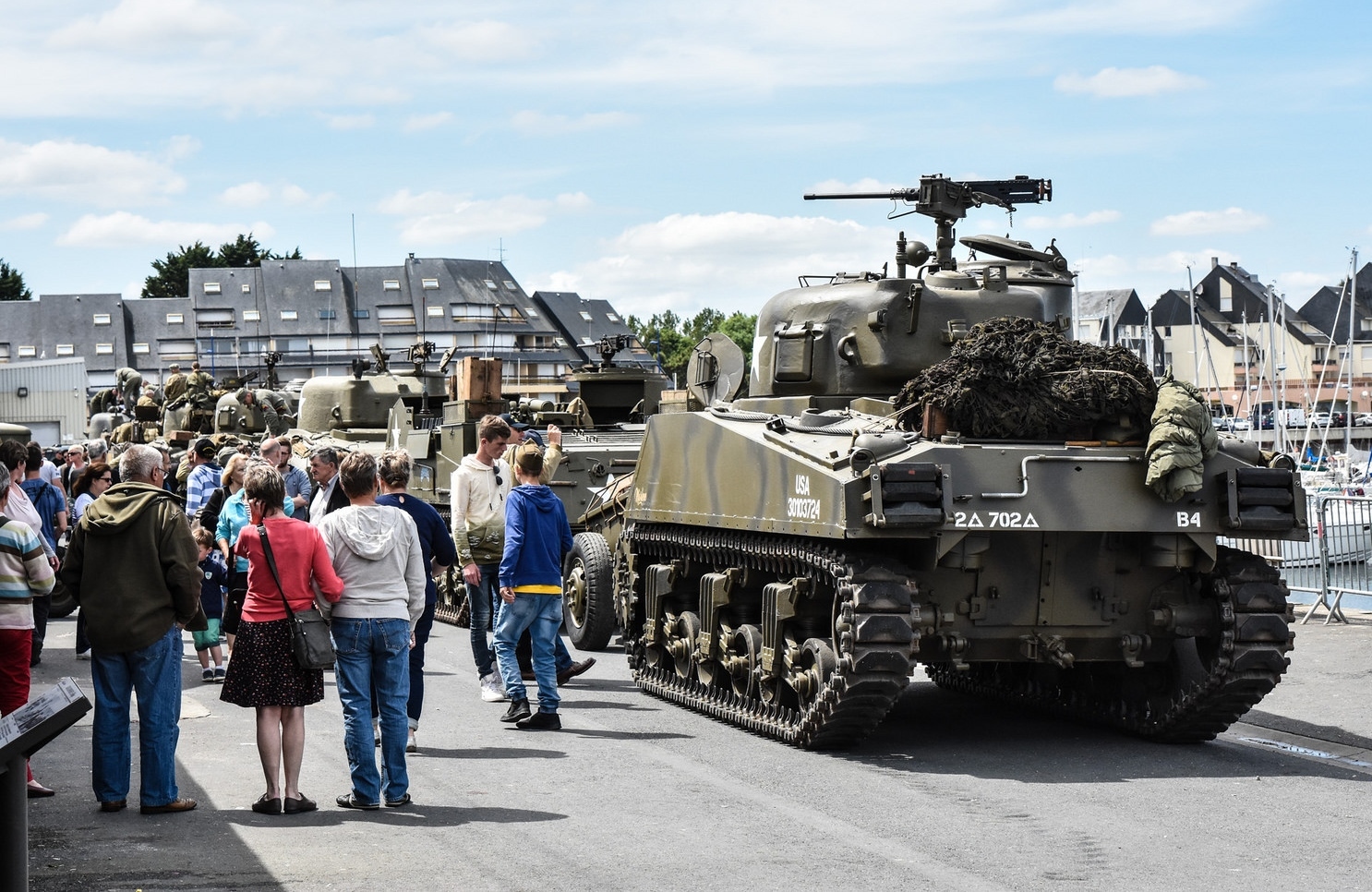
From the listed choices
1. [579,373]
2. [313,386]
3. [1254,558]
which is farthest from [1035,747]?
[313,386]

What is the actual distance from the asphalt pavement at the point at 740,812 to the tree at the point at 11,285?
87607mm

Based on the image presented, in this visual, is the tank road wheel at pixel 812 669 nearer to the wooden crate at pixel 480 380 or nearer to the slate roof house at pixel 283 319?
the wooden crate at pixel 480 380

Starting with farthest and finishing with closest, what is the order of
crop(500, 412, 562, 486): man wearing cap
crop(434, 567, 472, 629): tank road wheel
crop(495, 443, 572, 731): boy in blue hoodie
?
crop(434, 567, 472, 629): tank road wheel < crop(500, 412, 562, 486): man wearing cap < crop(495, 443, 572, 731): boy in blue hoodie

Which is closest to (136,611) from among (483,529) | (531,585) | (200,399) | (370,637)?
(370,637)

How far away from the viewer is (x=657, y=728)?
11.6 meters

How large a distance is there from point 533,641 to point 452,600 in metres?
8.19

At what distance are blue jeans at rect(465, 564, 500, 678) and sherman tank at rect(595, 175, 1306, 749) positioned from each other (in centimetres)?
141

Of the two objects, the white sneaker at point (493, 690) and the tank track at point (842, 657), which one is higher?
the tank track at point (842, 657)

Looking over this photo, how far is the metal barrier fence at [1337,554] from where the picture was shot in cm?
1709

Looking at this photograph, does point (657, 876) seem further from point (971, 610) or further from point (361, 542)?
point (971, 610)

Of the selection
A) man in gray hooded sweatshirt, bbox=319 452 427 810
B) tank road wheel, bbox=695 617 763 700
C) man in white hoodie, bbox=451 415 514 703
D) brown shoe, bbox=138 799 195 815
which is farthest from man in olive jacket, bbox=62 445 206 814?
tank road wheel, bbox=695 617 763 700

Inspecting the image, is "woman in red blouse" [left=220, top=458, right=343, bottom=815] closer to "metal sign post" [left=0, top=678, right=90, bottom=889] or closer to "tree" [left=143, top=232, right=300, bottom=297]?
"metal sign post" [left=0, top=678, right=90, bottom=889]

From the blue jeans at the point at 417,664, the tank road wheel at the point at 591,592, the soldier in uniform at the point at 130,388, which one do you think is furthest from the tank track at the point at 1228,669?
the soldier in uniform at the point at 130,388

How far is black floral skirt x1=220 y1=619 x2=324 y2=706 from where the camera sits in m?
8.49
